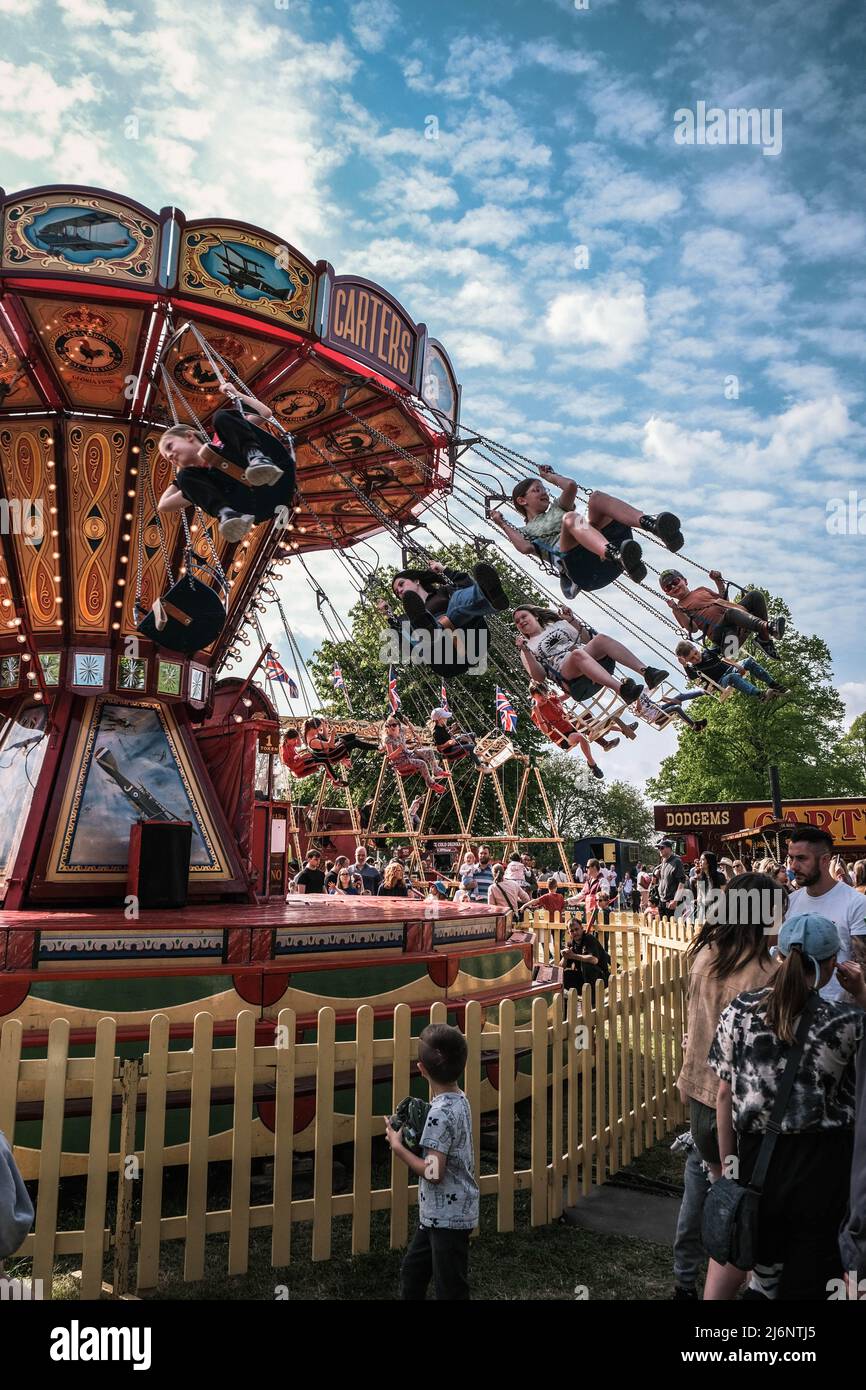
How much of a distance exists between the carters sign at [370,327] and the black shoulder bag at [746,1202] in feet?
24.5

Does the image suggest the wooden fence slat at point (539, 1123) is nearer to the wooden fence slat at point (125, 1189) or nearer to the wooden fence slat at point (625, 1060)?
the wooden fence slat at point (625, 1060)

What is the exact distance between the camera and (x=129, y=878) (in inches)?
360

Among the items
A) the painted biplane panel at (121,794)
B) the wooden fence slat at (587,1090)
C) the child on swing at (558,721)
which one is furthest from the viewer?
the painted biplane panel at (121,794)

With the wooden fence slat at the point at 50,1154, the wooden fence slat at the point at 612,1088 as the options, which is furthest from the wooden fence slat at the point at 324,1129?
the wooden fence slat at the point at 612,1088

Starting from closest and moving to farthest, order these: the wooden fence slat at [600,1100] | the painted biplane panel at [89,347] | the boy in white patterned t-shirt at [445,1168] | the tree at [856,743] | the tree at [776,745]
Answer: the boy in white patterned t-shirt at [445,1168], the wooden fence slat at [600,1100], the painted biplane panel at [89,347], the tree at [776,745], the tree at [856,743]

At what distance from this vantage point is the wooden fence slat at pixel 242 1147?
4426 mm

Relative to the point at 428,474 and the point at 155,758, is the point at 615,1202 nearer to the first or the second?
the point at 155,758

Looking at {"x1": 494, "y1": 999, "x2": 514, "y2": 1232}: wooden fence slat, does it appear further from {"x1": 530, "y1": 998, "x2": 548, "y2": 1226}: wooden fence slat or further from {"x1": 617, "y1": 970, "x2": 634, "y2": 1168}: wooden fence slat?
{"x1": 617, "y1": 970, "x2": 634, "y2": 1168}: wooden fence slat

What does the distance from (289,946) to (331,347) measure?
5.43 m

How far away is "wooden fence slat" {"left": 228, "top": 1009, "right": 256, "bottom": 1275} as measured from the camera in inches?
174

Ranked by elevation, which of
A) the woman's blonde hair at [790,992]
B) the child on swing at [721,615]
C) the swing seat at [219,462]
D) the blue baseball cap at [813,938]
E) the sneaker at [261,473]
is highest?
the swing seat at [219,462]

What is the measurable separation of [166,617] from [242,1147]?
4.80 metres
